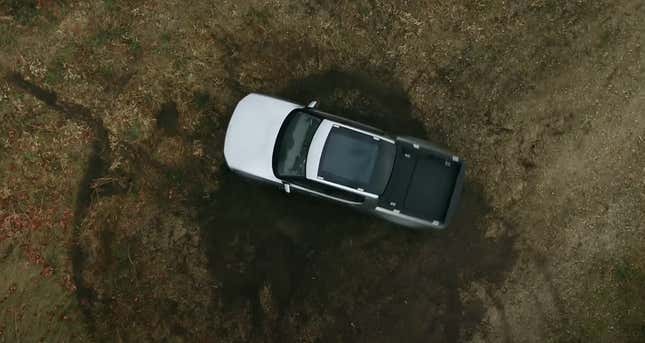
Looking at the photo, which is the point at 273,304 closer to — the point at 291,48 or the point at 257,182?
the point at 257,182

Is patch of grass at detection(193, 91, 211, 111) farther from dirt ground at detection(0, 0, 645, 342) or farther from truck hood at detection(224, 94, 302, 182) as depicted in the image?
truck hood at detection(224, 94, 302, 182)

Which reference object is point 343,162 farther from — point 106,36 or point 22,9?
point 22,9

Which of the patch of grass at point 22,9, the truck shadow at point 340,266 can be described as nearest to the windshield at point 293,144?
the truck shadow at point 340,266

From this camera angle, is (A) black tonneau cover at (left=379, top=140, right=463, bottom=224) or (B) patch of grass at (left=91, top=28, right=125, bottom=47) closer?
(A) black tonneau cover at (left=379, top=140, right=463, bottom=224)

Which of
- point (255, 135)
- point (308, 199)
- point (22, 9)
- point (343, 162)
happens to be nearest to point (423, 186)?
point (343, 162)

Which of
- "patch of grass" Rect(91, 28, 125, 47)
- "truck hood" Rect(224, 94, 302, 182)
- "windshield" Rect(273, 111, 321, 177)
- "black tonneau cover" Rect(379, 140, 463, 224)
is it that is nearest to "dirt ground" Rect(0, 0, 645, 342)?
"patch of grass" Rect(91, 28, 125, 47)

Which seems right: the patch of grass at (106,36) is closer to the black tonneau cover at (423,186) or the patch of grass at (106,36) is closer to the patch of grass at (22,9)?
the patch of grass at (22,9)

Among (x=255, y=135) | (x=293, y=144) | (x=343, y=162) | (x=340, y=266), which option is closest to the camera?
(x=343, y=162)
